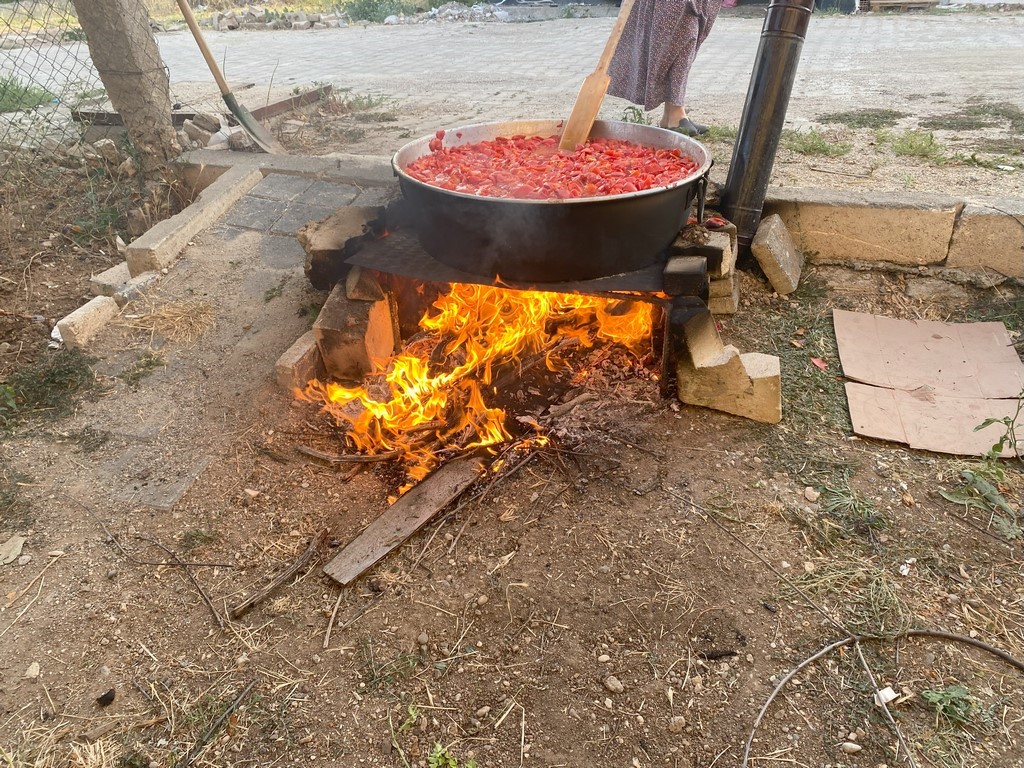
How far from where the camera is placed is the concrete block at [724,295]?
132 inches

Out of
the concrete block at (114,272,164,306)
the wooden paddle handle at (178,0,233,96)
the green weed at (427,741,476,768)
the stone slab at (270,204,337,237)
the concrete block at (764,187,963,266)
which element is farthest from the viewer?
the wooden paddle handle at (178,0,233,96)

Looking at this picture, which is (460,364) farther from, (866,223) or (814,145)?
(814,145)

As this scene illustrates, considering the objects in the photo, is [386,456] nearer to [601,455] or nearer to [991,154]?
[601,455]

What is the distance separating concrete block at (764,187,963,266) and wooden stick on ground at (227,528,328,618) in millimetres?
3290

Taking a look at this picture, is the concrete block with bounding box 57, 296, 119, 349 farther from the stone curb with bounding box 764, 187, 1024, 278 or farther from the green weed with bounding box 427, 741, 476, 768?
the stone curb with bounding box 764, 187, 1024, 278

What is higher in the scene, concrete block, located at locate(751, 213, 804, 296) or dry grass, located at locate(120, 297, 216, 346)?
concrete block, located at locate(751, 213, 804, 296)

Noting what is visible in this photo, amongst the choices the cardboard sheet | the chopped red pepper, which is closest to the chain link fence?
the chopped red pepper

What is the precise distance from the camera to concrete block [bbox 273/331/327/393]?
317 centimetres

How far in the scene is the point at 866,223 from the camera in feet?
12.6

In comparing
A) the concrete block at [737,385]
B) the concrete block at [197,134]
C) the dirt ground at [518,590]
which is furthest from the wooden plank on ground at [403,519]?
the concrete block at [197,134]

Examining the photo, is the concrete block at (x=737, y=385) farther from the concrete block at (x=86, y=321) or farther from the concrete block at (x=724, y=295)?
the concrete block at (x=86, y=321)

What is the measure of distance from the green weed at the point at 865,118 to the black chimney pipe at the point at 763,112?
277 cm

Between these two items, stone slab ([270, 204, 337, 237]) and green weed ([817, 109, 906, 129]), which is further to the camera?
green weed ([817, 109, 906, 129])

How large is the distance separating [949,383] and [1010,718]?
1.88 m
